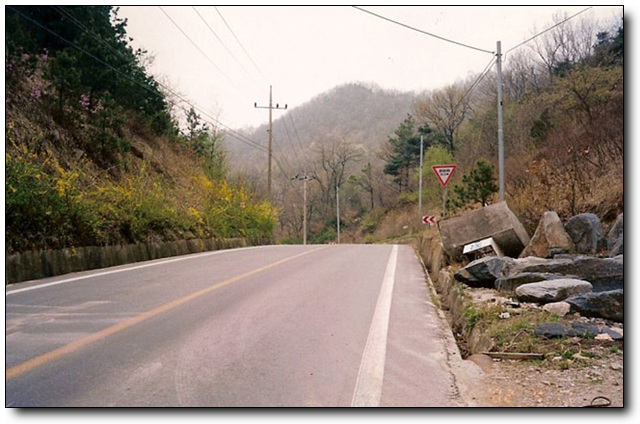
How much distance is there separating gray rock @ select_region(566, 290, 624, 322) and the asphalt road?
1.36 m

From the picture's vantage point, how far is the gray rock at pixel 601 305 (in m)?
4.70

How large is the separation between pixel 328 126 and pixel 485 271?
61.1 m

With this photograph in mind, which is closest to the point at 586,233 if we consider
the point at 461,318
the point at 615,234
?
the point at 615,234

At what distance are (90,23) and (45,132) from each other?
474 cm

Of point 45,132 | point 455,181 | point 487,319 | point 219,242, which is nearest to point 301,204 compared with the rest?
point 455,181

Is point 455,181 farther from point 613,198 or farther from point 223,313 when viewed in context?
point 223,313

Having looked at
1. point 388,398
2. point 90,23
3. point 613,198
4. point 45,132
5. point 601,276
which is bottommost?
point 388,398

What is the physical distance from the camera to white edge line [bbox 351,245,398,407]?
11.2ft

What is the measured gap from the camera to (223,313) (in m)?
6.16

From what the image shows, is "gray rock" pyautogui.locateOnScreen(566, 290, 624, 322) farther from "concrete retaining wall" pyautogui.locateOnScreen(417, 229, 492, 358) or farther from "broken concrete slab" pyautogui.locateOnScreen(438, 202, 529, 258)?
"broken concrete slab" pyautogui.locateOnScreen(438, 202, 529, 258)

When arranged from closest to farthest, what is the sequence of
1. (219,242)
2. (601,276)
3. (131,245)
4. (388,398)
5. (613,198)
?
(388,398) < (601,276) < (613,198) < (131,245) < (219,242)

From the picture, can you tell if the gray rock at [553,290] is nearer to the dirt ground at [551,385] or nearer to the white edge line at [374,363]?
the white edge line at [374,363]

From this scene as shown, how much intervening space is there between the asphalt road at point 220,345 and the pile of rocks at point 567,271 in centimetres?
104

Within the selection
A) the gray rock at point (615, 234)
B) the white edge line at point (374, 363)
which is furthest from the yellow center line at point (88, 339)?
the gray rock at point (615, 234)
